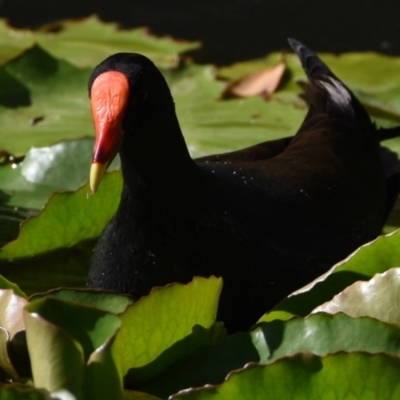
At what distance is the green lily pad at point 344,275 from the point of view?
1.35 m

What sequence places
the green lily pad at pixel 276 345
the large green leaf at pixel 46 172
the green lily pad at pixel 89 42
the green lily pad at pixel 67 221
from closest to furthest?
the green lily pad at pixel 276 345
the green lily pad at pixel 67 221
the large green leaf at pixel 46 172
the green lily pad at pixel 89 42

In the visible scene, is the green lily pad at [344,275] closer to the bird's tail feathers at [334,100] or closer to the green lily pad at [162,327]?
the green lily pad at [162,327]

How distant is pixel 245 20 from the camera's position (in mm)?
3578

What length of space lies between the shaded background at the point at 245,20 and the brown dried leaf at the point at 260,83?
575 mm

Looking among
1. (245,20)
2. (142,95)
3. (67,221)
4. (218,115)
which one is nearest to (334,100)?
(218,115)

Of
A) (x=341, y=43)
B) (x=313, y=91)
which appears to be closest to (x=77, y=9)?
(x=341, y=43)

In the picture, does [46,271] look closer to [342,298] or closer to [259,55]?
[342,298]

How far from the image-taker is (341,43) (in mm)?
3406

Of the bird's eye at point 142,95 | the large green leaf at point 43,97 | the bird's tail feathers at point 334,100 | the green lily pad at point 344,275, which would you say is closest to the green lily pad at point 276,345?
the green lily pad at point 344,275

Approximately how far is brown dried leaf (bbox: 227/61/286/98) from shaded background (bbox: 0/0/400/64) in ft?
1.89

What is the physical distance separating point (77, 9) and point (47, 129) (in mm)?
1456

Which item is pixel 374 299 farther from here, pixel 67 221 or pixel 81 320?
pixel 67 221

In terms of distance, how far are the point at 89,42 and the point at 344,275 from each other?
5.93 ft

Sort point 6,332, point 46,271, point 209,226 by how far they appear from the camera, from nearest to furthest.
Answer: point 6,332, point 209,226, point 46,271
